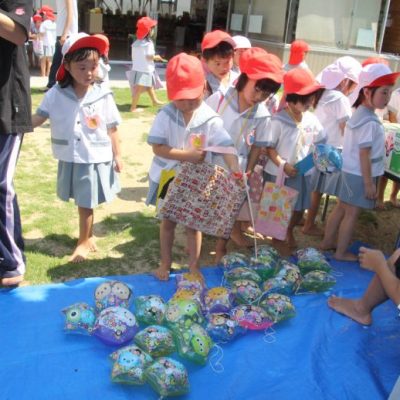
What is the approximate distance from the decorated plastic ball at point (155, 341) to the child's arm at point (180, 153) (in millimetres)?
983

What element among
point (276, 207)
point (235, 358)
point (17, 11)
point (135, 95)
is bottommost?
point (235, 358)

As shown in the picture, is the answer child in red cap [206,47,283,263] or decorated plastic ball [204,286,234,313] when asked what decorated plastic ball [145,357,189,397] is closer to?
decorated plastic ball [204,286,234,313]

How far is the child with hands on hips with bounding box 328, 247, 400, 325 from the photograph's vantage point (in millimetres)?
2303

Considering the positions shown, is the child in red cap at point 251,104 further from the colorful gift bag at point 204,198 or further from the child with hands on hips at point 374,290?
the child with hands on hips at point 374,290

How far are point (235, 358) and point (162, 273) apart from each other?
0.83 meters

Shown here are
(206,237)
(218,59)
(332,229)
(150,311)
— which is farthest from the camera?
(206,237)

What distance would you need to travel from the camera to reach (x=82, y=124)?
2.97 metres

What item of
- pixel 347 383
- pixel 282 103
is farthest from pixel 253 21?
pixel 347 383

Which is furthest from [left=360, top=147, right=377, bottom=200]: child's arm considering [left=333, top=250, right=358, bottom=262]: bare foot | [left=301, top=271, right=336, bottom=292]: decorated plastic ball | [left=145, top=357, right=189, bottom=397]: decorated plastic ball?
[left=145, top=357, right=189, bottom=397]: decorated plastic ball

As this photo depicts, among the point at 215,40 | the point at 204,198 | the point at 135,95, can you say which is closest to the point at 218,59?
the point at 215,40

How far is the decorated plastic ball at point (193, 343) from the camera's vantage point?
7.34ft

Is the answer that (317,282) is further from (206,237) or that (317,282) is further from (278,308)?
(206,237)

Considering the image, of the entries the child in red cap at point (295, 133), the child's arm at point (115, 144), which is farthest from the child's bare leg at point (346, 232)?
the child's arm at point (115, 144)

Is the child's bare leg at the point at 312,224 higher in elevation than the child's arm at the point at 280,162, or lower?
lower
